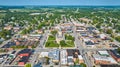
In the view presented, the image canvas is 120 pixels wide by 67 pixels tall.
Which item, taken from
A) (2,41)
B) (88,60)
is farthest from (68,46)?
(2,41)

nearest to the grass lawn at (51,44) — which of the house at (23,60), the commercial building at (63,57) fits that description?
the commercial building at (63,57)

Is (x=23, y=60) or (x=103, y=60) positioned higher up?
(x=103, y=60)

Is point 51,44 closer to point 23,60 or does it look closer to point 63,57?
point 63,57

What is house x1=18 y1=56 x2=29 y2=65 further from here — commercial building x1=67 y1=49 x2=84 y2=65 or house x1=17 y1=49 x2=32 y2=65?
commercial building x1=67 y1=49 x2=84 y2=65

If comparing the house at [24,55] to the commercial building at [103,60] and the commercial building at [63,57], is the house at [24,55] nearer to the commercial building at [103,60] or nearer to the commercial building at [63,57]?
the commercial building at [63,57]

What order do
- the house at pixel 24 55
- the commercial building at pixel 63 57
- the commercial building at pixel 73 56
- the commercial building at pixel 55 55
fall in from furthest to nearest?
the commercial building at pixel 55 55
the commercial building at pixel 73 56
the house at pixel 24 55
the commercial building at pixel 63 57

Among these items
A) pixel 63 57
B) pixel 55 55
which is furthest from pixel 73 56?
pixel 55 55

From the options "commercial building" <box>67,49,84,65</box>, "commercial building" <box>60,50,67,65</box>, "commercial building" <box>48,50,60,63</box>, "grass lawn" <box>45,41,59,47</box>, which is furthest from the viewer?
"grass lawn" <box>45,41,59,47</box>

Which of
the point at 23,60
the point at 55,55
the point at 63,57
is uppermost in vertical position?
the point at 55,55

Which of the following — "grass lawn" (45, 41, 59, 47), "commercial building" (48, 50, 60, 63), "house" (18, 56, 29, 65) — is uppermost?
"commercial building" (48, 50, 60, 63)

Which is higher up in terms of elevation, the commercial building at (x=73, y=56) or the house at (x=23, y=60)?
the commercial building at (x=73, y=56)

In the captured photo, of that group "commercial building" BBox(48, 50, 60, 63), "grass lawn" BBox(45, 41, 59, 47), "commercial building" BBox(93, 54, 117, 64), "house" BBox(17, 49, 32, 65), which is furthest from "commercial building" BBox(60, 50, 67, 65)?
"house" BBox(17, 49, 32, 65)

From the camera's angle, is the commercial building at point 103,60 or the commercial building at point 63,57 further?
the commercial building at point 103,60
